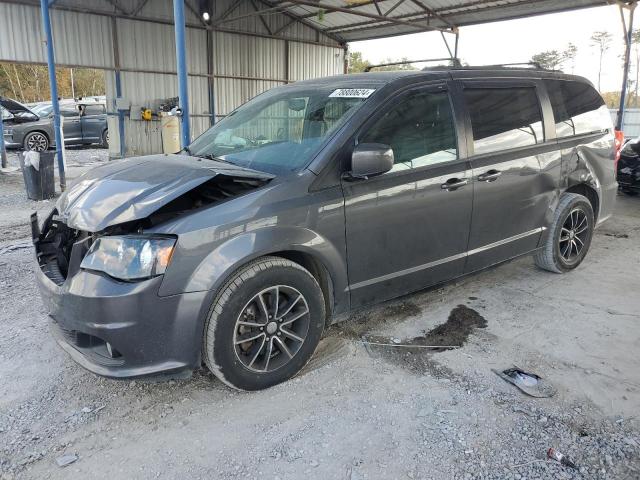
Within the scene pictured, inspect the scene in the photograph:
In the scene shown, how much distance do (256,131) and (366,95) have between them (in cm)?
89

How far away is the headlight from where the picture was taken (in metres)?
2.44

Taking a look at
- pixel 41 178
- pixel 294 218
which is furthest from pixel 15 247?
pixel 294 218

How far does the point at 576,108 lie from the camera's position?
15.0ft

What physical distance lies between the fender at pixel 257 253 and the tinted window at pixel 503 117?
1460 millimetres

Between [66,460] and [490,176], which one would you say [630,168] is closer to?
[490,176]

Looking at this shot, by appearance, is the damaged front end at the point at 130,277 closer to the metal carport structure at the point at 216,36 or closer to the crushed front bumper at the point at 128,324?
the crushed front bumper at the point at 128,324

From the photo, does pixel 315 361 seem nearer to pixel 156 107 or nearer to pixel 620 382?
pixel 620 382

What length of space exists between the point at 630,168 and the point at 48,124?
1531 cm

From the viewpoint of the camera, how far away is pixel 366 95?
321 centimetres

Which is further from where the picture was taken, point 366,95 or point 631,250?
point 631,250

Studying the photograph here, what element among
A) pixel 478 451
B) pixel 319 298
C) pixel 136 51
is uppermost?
pixel 136 51

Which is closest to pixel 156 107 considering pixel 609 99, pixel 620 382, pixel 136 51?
pixel 136 51

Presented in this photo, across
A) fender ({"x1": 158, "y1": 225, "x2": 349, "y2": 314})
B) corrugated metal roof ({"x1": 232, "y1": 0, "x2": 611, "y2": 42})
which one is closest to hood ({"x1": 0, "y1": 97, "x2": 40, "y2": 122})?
corrugated metal roof ({"x1": 232, "y1": 0, "x2": 611, "y2": 42})

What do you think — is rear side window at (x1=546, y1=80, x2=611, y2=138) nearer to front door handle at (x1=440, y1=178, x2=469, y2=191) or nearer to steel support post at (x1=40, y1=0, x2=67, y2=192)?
front door handle at (x1=440, y1=178, x2=469, y2=191)
